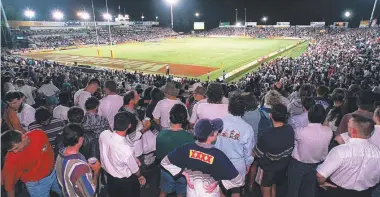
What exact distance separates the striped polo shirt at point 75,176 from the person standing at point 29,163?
0.62 meters

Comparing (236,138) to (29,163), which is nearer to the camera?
(29,163)

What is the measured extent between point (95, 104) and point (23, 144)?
5.05ft

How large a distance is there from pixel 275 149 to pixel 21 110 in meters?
5.46

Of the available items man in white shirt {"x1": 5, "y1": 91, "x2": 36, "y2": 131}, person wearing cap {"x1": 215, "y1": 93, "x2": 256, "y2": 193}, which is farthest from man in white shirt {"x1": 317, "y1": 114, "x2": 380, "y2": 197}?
man in white shirt {"x1": 5, "y1": 91, "x2": 36, "y2": 131}

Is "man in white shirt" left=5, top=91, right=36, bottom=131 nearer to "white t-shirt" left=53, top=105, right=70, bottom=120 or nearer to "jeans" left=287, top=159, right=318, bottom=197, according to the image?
"white t-shirt" left=53, top=105, right=70, bottom=120

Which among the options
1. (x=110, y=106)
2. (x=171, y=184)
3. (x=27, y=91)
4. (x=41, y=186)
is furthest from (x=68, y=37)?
(x=171, y=184)

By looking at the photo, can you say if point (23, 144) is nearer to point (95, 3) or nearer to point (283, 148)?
point (283, 148)

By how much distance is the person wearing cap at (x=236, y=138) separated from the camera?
Answer: 399 centimetres

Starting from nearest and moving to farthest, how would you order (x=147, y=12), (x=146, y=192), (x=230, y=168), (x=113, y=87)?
1. (x=230, y=168)
2. (x=146, y=192)
3. (x=113, y=87)
4. (x=147, y=12)

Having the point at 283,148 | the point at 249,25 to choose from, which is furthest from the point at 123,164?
the point at 249,25

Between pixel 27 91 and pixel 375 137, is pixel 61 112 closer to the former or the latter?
pixel 27 91

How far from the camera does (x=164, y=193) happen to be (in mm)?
4441

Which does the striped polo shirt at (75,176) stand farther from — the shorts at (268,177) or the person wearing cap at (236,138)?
the shorts at (268,177)

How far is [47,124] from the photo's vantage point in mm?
4730
